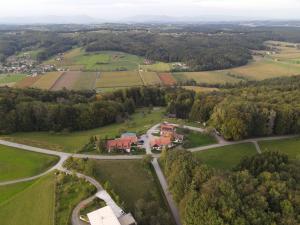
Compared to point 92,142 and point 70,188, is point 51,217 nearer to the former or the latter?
point 70,188

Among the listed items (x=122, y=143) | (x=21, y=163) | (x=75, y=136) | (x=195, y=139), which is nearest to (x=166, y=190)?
(x=122, y=143)

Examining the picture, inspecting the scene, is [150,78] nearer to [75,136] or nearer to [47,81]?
[47,81]

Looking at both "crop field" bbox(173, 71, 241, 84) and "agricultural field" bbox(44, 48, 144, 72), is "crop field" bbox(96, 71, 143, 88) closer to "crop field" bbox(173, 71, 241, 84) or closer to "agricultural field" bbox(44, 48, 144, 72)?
"agricultural field" bbox(44, 48, 144, 72)

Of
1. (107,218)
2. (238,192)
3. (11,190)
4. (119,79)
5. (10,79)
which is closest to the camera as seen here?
(107,218)

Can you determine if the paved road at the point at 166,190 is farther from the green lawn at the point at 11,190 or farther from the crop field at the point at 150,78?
the crop field at the point at 150,78

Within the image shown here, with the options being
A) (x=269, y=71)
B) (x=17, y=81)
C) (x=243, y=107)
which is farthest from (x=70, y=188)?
(x=269, y=71)

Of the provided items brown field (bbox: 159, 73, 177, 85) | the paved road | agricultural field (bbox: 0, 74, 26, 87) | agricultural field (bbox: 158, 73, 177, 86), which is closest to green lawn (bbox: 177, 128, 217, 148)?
the paved road

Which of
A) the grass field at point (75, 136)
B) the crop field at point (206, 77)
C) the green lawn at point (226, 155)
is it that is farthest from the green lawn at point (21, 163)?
the crop field at point (206, 77)
